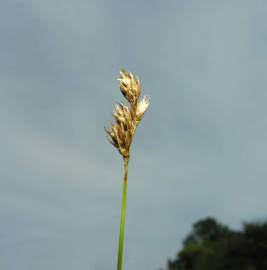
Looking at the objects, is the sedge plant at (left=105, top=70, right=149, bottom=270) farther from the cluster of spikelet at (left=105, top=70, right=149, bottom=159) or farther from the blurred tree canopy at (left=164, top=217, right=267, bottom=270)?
the blurred tree canopy at (left=164, top=217, right=267, bottom=270)

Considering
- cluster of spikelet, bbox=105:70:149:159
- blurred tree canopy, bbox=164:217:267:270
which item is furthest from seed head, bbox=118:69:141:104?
blurred tree canopy, bbox=164:217:267:270

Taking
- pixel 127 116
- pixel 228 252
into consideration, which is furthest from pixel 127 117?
pixel 228 252

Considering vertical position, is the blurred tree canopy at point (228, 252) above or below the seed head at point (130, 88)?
above

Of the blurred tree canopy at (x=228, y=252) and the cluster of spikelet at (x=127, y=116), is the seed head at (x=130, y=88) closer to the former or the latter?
the cluster of spikelet at (x=127, y=116)

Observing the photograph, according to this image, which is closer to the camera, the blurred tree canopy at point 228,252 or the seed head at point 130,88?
the seed head at point 130,88

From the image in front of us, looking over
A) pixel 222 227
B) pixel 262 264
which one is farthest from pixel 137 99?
pixel 222 227

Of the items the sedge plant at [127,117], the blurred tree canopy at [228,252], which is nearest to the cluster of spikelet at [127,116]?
the sedge plant at [127,117]
